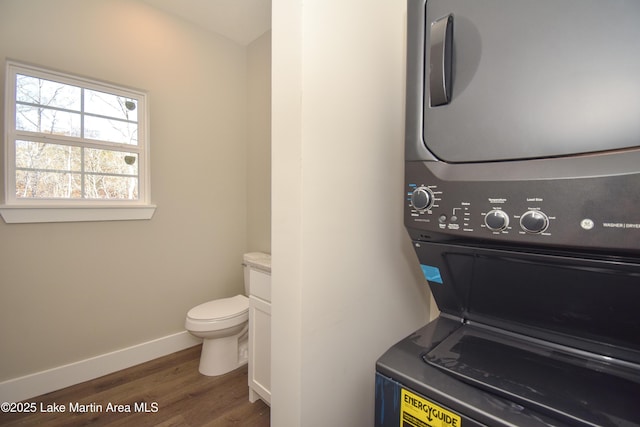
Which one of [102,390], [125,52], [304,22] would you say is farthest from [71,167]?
[304,22]

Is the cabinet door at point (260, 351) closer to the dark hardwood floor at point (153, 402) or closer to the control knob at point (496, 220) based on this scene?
the dark hardwood floor at point (153, 402)

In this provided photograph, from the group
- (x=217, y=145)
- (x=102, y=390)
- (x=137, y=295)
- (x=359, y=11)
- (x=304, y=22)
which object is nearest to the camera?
(x=304, y=22)

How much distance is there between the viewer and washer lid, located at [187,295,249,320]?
1.90 m

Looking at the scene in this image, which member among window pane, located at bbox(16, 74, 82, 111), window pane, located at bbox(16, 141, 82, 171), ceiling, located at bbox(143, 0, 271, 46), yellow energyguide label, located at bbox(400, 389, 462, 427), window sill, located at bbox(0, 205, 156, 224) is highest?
ceiling, located at bbox(143, 0, 271, 46)

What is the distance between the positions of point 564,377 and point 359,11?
1.19 meters

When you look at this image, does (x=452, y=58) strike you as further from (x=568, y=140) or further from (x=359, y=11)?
(x=359, y=11)

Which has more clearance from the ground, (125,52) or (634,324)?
(125,52)

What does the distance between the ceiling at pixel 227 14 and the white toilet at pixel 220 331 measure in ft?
6.43

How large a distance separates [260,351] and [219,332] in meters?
0.45

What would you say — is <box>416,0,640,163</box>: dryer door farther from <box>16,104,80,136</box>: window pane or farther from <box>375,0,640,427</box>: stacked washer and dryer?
<box>16,104,80,136</box>: window pane

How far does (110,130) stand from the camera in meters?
2.01

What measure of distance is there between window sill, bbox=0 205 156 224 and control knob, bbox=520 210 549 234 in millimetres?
2331

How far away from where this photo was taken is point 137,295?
6.78ft

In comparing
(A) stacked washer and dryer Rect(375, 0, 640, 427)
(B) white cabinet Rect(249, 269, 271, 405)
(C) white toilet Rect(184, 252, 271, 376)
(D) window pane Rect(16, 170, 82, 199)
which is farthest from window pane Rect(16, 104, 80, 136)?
(A) stacked washer and dryer Rect(375, 0, 640, 427)
